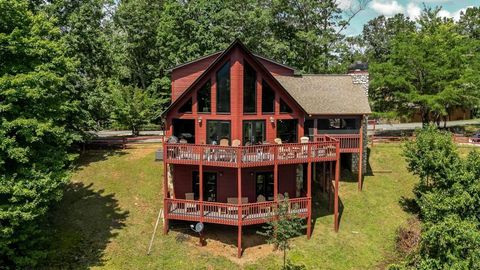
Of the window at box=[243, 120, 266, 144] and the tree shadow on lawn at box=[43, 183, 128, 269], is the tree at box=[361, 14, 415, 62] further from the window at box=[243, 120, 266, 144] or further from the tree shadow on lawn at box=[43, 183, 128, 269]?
the tree shadow on lawn at box=[43, 183, 128, 269]

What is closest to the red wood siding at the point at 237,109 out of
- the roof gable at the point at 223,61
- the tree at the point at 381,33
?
the roof gable at the point at 223,61

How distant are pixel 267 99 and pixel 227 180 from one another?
545cm

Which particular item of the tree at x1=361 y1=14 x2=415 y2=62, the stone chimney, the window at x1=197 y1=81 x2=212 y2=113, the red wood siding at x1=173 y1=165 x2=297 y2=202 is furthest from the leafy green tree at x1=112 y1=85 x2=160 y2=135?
the tree at x1=361 y1=14 x2=415 y2=62

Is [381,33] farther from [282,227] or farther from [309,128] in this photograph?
[282,227]

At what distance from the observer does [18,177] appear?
1683 cm

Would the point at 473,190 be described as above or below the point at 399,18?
below

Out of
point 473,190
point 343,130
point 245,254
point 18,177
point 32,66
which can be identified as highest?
point 32,66

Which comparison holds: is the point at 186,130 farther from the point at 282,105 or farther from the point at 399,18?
the point at 399,18

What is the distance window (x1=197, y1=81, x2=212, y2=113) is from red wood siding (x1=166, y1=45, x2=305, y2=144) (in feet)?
0.77

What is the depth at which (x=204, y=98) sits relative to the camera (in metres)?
A: 21.8

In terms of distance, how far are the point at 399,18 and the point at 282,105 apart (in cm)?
6465

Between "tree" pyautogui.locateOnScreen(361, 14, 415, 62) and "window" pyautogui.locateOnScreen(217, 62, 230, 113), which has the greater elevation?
"tree" pyautogui.locateOnScreen(361, 14, 415, 62)

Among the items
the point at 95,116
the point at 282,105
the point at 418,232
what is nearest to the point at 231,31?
the point at 95,116

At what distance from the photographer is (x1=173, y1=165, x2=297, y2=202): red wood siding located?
2222 cm
